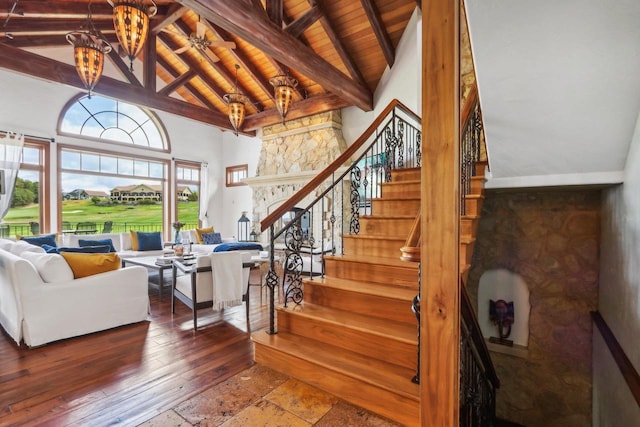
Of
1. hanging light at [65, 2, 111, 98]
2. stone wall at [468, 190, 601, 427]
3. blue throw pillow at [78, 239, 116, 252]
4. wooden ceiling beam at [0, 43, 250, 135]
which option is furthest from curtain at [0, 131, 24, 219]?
stone wall at [468, 190, 601, 427]

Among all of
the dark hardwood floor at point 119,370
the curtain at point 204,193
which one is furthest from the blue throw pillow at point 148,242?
the dark hardwood floor at point 119,370

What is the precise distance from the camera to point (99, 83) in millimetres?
5336

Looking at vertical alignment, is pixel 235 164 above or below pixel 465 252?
above

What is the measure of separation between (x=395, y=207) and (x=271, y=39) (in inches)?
103

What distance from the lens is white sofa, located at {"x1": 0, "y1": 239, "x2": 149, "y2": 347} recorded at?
2762 mm

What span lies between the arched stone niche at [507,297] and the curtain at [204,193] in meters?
7.49

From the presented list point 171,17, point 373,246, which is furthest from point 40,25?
point 373,246

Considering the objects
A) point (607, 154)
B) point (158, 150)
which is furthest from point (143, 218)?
→ point (607, 154)

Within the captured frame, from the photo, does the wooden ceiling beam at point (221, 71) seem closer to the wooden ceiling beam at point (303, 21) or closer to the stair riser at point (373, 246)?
the wooden ceiling beam at point (303, 21)

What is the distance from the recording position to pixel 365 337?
2090 mm

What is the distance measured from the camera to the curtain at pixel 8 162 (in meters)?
5.71

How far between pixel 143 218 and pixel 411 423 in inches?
320

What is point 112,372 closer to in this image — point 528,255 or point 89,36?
point 89,36

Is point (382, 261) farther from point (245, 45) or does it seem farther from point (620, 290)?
point (245, 45)
